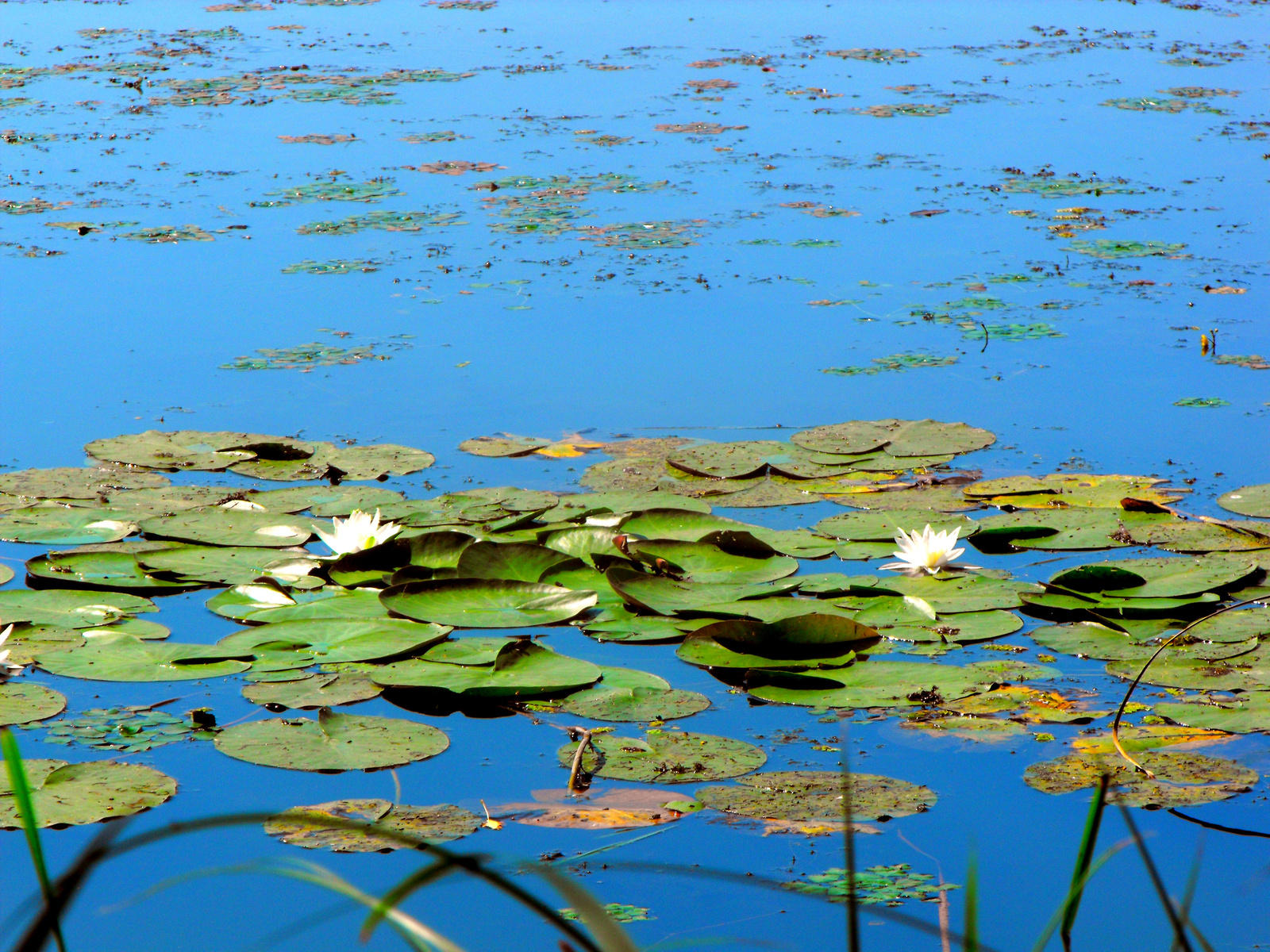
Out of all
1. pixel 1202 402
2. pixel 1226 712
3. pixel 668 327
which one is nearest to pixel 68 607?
pixel 1226 712

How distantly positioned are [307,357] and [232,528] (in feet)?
5.13

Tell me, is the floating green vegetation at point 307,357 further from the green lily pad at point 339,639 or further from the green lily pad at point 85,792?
the green lily pad at point 85,792

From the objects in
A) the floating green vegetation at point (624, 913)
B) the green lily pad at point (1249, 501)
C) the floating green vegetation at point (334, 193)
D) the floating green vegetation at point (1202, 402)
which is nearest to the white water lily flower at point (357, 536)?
the floating green vegetation at point (624, 913)

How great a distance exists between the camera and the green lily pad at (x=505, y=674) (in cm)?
273

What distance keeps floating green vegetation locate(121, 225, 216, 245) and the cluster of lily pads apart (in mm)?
2662

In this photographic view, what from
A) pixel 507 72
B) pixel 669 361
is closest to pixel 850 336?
pixel 669 361

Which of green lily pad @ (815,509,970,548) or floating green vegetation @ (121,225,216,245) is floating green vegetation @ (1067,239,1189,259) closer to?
green lily pad @ (815,509,970,548)

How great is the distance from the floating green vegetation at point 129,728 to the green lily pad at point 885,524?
169 cm

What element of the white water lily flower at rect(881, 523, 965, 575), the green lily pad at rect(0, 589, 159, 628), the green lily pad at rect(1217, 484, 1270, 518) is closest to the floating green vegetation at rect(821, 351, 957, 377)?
the green lily pad at rect(1217, 484, 1270, 518)

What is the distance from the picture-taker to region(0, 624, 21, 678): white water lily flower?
108 inches

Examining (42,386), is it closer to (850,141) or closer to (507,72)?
(850,141)

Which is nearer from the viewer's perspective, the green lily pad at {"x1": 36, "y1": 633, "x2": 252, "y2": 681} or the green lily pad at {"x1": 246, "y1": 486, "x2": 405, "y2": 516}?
the green lily pad at {"x1": 36, "y1": 633, "x2": 252, "y2": 681}

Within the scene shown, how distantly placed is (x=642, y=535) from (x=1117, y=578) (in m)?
1.17

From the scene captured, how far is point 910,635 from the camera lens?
9.84 ft
